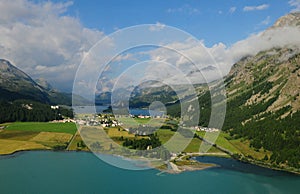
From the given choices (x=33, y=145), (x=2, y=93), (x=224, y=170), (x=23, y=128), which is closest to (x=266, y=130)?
(x=224, y=170)

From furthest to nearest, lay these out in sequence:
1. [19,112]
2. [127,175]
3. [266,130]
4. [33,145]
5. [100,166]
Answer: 1. [19,112]
2. [266,130]
3. [33,145]
4. [100,166]
5. [127,175]

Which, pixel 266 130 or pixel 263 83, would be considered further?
pixel 263 83

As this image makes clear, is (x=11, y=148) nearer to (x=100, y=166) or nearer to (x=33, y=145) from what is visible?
(x=33, y=145)

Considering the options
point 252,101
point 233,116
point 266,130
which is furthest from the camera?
point 252,101

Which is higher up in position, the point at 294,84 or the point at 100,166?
the point at 294,84

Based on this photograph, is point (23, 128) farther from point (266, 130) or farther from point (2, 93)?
point (2, 93)

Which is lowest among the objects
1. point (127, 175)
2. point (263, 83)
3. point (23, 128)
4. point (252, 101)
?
point (127, 175)

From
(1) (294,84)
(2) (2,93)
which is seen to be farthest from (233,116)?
(2) (2,93)
